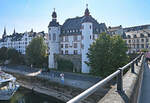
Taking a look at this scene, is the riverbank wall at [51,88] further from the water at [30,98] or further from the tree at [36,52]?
the tree at [36,52]

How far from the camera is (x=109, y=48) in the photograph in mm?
23109

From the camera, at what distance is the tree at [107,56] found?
861 inches

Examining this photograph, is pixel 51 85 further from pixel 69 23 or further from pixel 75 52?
pixel 69 23

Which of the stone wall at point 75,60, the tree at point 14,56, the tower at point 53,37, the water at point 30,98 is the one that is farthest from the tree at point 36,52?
the water at point 30,98

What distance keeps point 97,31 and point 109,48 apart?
1690 centimetres

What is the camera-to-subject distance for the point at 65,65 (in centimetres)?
3803

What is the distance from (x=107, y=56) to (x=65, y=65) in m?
18.1

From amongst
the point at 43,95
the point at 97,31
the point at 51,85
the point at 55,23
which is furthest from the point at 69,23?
the point at 43,95

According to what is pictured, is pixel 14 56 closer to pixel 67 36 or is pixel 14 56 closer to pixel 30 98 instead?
pixel 67 36

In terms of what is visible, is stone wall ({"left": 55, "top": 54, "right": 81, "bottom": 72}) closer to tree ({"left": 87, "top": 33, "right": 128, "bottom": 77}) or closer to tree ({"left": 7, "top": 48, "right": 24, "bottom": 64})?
tree ({"left": 87, "top": 33, "right": 128, "bottom": 77})

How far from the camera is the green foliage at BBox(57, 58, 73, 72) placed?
37.4 meters

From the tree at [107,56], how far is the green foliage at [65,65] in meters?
15.1

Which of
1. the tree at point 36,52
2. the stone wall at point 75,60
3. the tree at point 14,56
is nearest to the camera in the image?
the stone wall at point 75,60

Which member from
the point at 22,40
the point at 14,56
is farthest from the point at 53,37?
the point at 22,40
